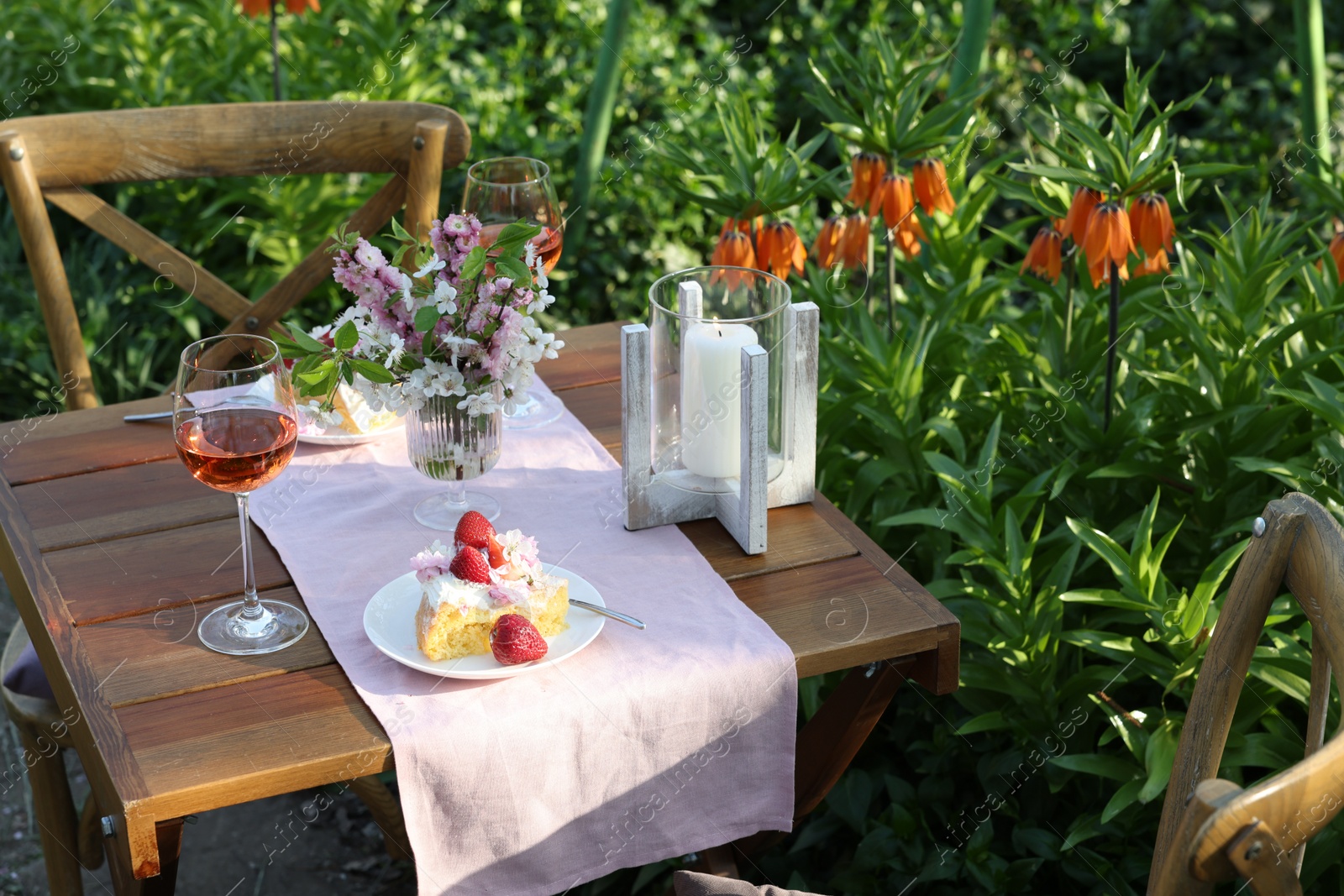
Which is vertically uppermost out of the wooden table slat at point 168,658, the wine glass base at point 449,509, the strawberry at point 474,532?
the strawberry at point 474,532

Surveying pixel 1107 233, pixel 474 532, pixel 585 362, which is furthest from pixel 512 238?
pixel 1107 233

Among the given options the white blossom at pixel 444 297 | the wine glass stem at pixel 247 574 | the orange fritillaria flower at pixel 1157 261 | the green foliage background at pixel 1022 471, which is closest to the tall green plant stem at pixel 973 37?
the green foliage background at pixel 1022 471

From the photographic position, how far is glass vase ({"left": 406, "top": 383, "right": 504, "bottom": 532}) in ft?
5.14

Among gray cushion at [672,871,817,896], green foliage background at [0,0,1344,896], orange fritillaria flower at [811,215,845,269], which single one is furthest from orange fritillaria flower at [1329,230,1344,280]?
gray cushion at [672,871,817,896]

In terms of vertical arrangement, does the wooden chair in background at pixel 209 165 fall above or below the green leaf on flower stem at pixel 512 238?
below

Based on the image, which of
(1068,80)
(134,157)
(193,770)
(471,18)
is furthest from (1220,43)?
(193,770)

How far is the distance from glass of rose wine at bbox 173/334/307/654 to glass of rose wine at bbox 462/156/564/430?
1.71 feet

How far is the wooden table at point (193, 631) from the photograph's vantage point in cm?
126

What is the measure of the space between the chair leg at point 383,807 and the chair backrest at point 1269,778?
129cm

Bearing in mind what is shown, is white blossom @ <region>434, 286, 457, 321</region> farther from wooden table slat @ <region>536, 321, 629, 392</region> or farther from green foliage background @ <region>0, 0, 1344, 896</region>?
green foliage background @ <region>0, 0, 1344, 896</region>

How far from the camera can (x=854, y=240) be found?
7.78ft

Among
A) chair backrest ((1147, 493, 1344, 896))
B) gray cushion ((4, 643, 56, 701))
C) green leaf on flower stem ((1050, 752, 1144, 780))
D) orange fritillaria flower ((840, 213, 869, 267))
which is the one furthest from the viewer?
orange fritillaria flower ((840, 213, 869, 267))

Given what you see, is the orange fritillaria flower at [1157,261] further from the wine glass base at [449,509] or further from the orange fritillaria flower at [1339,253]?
the wine glass base at [449,509]

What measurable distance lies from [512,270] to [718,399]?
275 millimetres
